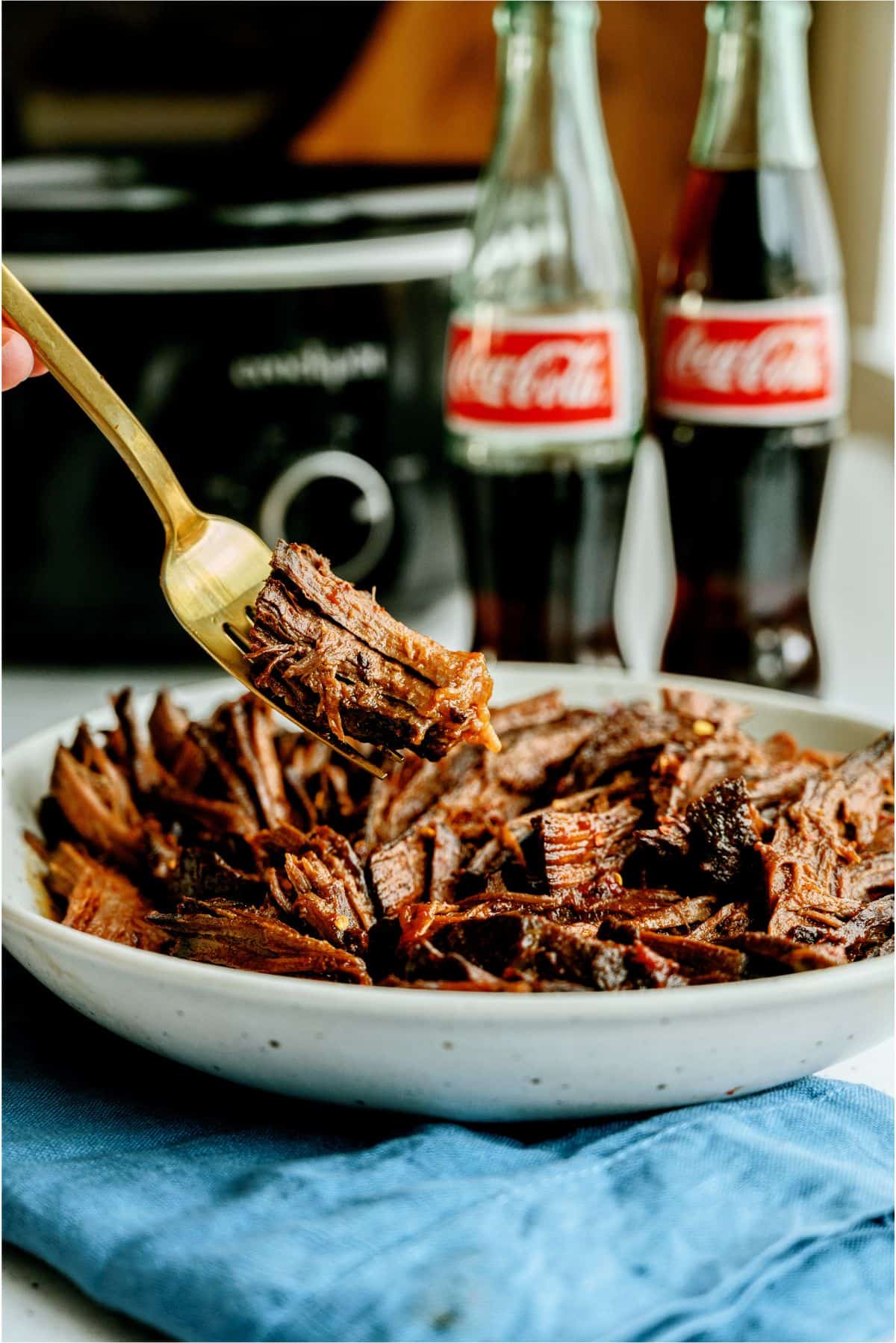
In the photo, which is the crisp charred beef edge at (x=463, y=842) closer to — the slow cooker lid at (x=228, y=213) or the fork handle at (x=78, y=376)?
the fork handle at (x=78, y=376)

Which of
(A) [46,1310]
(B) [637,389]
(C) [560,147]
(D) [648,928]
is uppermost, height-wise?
(C) [560,147]

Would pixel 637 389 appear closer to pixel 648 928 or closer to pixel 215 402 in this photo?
pixel 215 402

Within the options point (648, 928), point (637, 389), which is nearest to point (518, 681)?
point (637, 389)

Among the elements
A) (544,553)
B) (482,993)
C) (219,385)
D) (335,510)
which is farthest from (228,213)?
(482,993)

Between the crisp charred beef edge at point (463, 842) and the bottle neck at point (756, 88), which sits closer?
the crisp charred beef edge at point (463, 842)

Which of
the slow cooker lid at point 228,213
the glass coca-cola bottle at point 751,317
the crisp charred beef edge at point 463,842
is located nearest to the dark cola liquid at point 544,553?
the glass coca-cola bottle at point 751,317

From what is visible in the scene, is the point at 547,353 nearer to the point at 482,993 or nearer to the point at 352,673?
the point at 352,673
